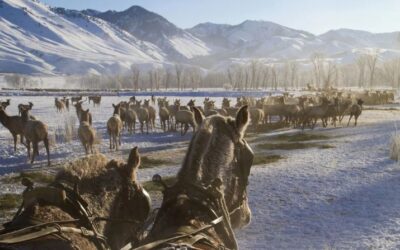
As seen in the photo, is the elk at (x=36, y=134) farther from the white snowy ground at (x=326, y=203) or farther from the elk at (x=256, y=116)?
the elk at (x=256, y=116)

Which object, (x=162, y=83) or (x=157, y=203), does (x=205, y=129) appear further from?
(x=162, y=83)

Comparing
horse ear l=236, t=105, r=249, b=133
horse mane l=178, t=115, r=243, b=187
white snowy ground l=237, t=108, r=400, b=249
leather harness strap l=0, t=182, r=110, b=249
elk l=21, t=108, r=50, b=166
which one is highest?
horse ear l=236, t=105, r=249, b=133

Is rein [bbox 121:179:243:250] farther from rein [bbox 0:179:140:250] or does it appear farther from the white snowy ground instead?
the white snowy ground

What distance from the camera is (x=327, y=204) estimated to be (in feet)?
29.2

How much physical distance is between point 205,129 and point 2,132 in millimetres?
23413

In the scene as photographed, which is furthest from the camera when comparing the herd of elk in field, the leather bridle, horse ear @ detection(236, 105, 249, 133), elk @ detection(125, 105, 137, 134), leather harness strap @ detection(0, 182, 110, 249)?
elk @ detection(125, 105, 137, 134)

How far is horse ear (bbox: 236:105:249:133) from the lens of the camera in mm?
3098

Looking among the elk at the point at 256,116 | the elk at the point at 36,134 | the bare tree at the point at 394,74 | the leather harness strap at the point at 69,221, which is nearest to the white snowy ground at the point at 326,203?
the leather harness strap at the point at 69,221

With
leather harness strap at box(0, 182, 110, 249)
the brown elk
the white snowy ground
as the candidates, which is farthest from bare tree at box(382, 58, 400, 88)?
leather harness strap at box(0, 182, 110, 249)

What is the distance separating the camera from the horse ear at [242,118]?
10.2 ft

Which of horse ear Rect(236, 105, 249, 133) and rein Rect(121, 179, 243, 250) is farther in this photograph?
horse ear Rect(236, 105, 249, 133)

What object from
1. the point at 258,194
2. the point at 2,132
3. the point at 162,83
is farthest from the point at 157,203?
the point at 162,83

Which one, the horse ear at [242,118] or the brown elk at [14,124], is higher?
the horse ear at [242,118]

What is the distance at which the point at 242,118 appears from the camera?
3121 millimetres
